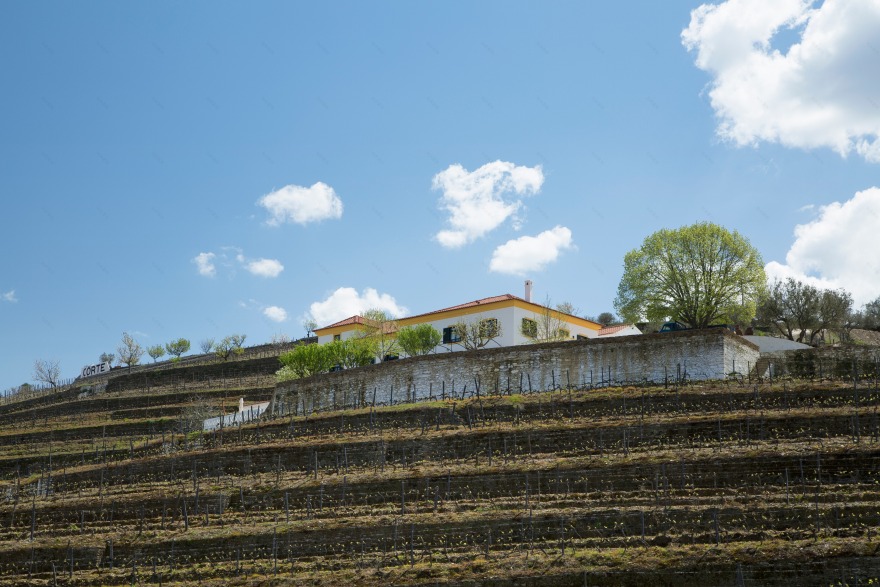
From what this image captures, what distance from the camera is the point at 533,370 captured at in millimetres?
38312


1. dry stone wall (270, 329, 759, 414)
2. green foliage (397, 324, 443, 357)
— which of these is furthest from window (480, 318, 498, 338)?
dry stone wall (270, 329, 759, 414)

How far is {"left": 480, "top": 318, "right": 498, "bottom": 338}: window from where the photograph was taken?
48.3m

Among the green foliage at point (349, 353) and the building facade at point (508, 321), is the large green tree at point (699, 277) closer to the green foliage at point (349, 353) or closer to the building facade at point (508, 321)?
the building facade at point (508, 321)

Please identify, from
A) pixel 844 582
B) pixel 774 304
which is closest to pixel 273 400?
pixel 844 582

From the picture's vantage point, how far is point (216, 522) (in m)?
29.4

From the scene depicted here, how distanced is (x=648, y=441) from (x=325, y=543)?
11255 millimetres

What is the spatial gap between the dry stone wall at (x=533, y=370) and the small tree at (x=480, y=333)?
769cm

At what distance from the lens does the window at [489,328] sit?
4831cm

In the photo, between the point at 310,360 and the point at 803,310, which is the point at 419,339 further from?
the point at 803,310

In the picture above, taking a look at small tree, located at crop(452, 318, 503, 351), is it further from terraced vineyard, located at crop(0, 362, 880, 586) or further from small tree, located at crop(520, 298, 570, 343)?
terraced vineyard, located at crop(0, 362, 880, 586)

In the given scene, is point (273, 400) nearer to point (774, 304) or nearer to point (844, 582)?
point (844, 582)

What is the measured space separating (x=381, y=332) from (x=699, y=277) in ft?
63.9

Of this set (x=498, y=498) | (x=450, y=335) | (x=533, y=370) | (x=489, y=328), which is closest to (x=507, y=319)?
(x=489, y=328)

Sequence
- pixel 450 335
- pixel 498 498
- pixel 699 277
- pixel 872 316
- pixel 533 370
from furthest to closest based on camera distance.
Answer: pixel 872 316
pixel 450 335
pixel 699 277
pixel 533 370
pixel 498 498
